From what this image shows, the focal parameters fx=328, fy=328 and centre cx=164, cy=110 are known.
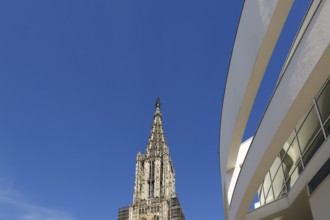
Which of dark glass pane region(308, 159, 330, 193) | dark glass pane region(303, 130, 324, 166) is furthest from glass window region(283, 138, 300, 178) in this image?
dark glass pane region(308, 159, 330, 193)

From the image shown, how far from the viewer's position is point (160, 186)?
225ft

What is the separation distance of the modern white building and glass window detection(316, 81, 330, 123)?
2cm

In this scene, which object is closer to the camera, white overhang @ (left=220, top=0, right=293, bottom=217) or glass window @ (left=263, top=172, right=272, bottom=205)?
white overhang @ (left=220, top=0, right=293, bottom=217)

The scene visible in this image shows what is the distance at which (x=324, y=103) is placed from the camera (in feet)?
28.0

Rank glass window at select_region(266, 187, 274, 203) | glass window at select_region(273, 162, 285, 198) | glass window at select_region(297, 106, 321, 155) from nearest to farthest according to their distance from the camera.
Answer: glass window at select_region(297, 106, 321, 155), glass window at select_region(273, 162, 285, 198), glass window at select_region(266, 187, 274, 203)

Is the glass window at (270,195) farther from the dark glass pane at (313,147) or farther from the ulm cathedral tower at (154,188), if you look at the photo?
the ulm cathedral tower at (154,188)

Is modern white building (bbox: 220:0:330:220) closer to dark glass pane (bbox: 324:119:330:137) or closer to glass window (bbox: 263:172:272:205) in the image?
dark glass pane (bbox: 324:119:330:137)

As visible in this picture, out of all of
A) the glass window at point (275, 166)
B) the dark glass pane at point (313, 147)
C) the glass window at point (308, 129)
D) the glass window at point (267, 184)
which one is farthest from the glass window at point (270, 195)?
the dark glass pane at point (313, 147)

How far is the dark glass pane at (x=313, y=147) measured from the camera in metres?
8.80

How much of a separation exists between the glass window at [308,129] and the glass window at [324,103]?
1.37 feet

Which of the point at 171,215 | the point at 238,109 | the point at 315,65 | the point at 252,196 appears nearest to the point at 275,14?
the point at 315,65

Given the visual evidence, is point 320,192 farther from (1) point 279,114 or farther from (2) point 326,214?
(1) point 279,114

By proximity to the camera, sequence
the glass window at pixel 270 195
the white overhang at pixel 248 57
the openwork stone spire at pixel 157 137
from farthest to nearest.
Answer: the openwork stone spire at pixel 157 137 → the glass window at pixel 270 195 → the white overhang at pixel 248 57

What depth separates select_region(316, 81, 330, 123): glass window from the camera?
27.3ft
